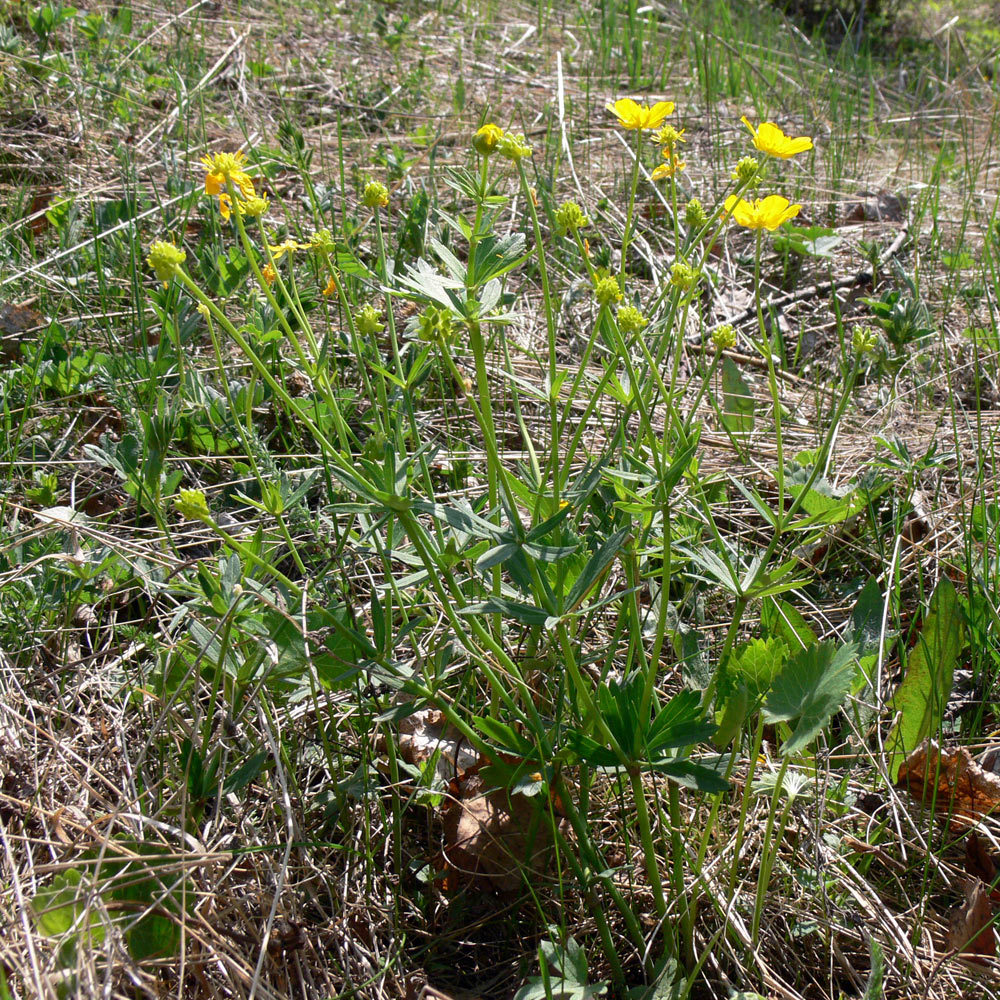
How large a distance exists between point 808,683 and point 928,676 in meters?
0.54

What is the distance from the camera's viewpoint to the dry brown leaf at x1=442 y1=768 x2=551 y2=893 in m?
1.37

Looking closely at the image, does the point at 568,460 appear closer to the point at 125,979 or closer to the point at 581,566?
the point at 581,566

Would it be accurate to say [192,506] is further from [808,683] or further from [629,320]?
[808,683]

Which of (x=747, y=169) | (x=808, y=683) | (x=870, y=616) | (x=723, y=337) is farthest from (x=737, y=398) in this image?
(x=808, y=683)

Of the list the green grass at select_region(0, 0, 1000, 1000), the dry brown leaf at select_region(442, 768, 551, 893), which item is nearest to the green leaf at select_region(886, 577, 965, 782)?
the green grass at select_region(0, 0, 1000, 1000)

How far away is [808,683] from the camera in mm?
1160

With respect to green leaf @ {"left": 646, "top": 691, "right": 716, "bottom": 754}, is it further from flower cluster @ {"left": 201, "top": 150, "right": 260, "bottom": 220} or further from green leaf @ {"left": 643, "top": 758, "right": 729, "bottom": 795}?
flower cluster @ {"left": 201, "top": 150, "right": 260, "bottom": 220}

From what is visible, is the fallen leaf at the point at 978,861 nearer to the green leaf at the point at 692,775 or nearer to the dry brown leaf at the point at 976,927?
the dry brown leaf at the point at 976,927

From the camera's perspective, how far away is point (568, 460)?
123 cm

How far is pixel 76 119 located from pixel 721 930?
3866 millimetres

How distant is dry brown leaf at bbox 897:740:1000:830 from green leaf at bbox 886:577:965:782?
0.09 ft

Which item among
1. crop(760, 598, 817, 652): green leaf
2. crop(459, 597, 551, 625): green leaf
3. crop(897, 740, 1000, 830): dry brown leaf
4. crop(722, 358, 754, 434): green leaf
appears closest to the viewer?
crop(459, 597, 551, 625): green leaf

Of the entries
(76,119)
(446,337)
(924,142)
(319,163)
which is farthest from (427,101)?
(446,337)

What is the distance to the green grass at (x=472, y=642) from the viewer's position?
117 centimetres
